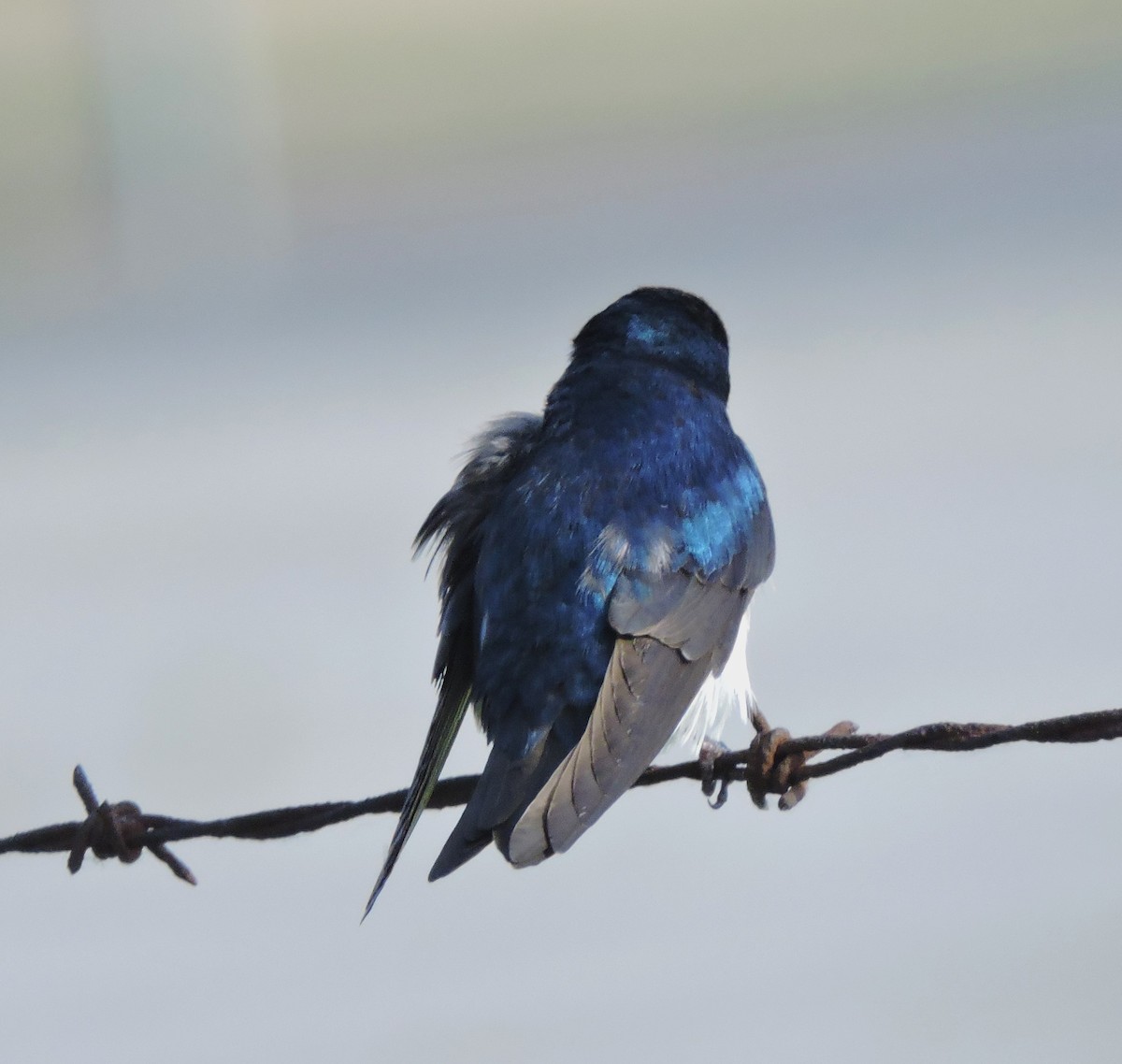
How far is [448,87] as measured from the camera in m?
8.30

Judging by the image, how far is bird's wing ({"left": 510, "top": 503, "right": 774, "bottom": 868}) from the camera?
246 centimetres

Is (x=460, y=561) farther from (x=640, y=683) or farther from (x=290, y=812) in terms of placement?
(x=290, y=812)

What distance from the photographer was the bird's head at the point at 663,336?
143 inches

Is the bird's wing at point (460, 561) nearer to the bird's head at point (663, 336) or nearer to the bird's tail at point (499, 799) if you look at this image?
the bird's tail at point (499, 799)

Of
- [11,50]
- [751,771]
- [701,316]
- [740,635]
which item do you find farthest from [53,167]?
[751,771]

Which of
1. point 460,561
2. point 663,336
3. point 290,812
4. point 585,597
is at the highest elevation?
point 663,336

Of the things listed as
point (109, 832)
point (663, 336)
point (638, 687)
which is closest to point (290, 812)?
point (109, 832)

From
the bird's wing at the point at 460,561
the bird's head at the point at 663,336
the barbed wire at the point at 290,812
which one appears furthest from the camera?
the bird's head at the point at 663,336

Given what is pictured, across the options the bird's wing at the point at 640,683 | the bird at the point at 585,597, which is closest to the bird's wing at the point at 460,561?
the bird at the point at 585,597

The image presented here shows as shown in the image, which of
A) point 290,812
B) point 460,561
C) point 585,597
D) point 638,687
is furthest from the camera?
point 460,561

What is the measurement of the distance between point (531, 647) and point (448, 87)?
595 cm

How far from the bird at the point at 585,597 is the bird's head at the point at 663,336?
166 mm

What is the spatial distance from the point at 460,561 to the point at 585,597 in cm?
40

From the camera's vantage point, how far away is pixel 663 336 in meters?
3.69
